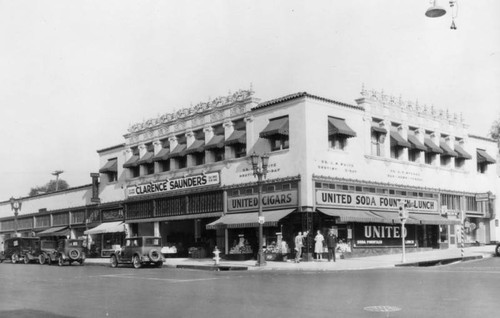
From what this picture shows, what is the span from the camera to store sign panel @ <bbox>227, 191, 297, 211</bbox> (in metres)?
31.0

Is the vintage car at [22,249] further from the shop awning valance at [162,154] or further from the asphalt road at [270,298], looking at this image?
the asphalt road at [270,298]

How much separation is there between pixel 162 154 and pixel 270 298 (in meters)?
27.8

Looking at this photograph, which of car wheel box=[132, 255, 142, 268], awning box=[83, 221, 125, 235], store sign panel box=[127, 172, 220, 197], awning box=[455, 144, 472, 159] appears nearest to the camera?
car wheel box=[132, 255, 142, 268]

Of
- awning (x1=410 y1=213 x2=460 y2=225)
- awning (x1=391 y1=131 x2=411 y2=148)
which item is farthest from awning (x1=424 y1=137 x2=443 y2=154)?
awning (x1=410 y1=213 x2=460 y2=225)

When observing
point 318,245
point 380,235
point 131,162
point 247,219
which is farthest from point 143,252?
point 131,162

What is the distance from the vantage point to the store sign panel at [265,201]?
31.0 metres

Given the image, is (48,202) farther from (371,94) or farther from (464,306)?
(464,306)

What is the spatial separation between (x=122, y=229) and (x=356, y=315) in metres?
35.3

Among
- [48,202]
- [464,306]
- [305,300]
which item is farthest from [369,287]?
[48,202]

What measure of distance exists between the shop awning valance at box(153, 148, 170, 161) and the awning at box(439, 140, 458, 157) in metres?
18.6

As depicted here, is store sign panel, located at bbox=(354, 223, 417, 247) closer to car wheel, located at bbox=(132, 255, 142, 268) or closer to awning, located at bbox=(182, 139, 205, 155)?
awning, located at bbox=(182, 139, 205, 155)

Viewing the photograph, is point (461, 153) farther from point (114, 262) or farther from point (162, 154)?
point (114, 262)

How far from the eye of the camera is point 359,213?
3166 cm

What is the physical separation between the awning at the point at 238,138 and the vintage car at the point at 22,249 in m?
15.4
